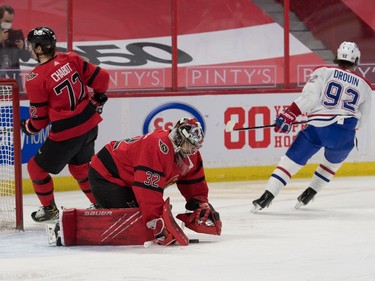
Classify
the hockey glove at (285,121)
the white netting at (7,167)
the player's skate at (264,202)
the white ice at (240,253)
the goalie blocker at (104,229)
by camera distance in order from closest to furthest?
1. the white ice at (240,253)
2. the goalie blocker at (104,229)
3. the white netting at (7,167)
4. the hockey glove at (285,121)
5. the player's skate at (264,202)

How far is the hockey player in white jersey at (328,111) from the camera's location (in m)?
6.49

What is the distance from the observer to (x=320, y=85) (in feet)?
21.3

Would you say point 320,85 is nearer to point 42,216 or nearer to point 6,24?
point 42,216

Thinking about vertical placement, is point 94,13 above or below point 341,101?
above

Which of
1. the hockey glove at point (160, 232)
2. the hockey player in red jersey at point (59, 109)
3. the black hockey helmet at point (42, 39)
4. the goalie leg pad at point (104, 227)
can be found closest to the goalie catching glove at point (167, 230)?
the hockey glove at point (160, 232)

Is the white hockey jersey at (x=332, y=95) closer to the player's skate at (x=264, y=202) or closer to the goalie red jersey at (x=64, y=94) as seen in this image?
the player's skate at (x=264, y=202)

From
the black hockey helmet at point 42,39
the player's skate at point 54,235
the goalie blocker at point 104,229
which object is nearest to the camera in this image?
the goalie blocker at point 104,229

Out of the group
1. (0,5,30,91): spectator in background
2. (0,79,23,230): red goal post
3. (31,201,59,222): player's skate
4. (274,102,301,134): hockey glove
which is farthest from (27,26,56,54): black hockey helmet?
(0,5,30,91): spectator in background

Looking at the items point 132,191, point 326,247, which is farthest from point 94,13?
point 326,247

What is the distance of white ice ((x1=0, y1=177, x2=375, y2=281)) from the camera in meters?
4.43

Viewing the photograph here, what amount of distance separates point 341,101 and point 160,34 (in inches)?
88.4

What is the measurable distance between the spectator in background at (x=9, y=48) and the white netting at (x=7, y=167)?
1138 mm

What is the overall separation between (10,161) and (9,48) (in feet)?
5.06

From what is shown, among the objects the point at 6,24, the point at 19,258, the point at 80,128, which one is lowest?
the point at 19,258
